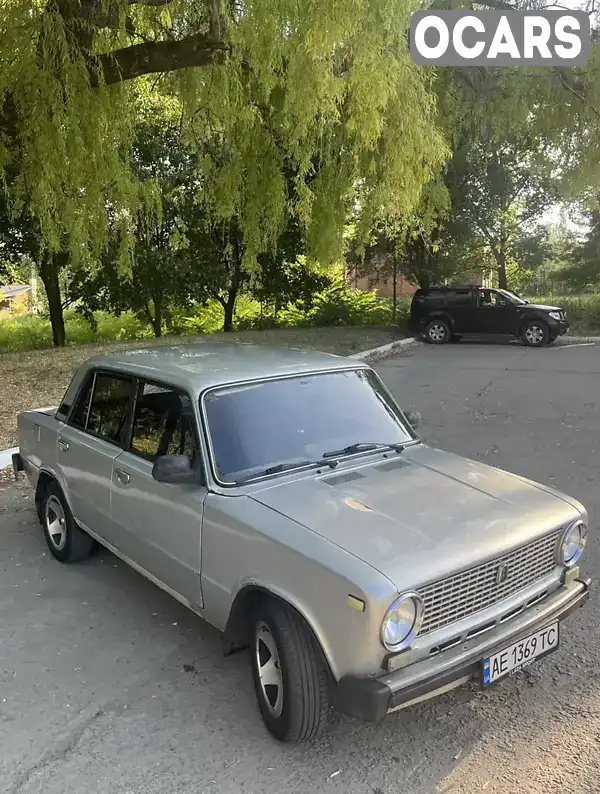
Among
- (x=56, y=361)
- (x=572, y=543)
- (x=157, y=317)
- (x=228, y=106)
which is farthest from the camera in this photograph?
(x=157, y=317)

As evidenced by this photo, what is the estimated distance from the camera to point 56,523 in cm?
507

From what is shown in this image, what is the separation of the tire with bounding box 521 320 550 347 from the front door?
0.43 metres

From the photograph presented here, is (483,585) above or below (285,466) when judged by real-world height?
below

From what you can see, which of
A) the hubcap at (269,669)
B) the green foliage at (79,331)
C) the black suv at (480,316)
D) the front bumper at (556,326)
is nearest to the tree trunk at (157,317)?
the green foliage at (79,331)

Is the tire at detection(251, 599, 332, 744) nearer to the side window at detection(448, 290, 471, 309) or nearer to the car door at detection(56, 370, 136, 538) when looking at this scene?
the car door at detection(56, 370, 136, 538)

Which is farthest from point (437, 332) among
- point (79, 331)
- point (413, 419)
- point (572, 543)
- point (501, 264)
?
point (572, 543)

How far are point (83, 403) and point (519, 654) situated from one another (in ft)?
10.6

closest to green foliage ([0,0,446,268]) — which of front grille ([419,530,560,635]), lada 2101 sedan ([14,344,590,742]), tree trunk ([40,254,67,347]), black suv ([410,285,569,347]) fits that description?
lada 2101 sedan ([14,344,590,742])

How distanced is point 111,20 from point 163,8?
1124 millimetres

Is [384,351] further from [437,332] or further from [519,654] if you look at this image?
[519,654]

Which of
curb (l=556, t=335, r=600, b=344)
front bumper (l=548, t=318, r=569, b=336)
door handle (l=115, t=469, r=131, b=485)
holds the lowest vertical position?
curb (l=556, t=335, r=600, b=344)

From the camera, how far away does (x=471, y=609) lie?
2980 millimetres

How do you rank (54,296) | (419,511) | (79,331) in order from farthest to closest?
(79,331) < (54,296) < (419,511)

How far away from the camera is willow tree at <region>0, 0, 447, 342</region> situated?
706 centimetres
